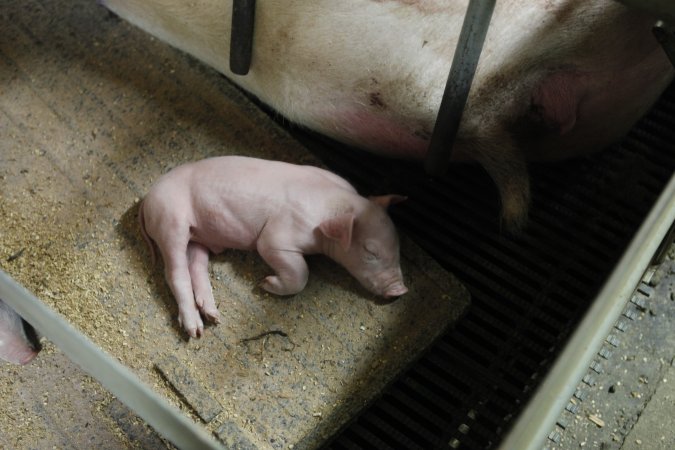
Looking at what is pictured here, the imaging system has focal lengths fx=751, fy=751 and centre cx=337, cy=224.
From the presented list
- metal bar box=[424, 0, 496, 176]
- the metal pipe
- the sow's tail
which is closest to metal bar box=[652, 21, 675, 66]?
the metal pipe

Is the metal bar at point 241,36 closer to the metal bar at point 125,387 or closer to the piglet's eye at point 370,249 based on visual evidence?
the piglet's eye at point 370,249

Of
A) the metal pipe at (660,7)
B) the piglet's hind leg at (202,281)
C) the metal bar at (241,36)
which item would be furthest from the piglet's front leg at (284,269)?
the metal pipe at (660,7)

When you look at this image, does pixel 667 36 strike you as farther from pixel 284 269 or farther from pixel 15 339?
pixel 15 339

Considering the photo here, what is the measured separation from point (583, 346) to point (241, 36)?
1328mm

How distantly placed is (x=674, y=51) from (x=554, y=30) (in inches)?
18.6

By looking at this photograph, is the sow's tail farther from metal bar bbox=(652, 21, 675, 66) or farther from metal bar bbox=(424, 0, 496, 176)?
metal bar bbox=(652, 21, 675, 66)

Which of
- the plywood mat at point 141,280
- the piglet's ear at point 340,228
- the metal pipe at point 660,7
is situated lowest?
the plywood mat at point 141,280

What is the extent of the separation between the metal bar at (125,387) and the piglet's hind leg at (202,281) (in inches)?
31.9

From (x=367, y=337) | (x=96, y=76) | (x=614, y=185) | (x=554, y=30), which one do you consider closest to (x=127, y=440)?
(x=367, y=337)

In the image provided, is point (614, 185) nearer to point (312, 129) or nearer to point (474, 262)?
point (474, 262)

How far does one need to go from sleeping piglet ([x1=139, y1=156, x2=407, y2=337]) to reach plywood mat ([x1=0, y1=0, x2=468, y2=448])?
6 cm

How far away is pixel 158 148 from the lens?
6.75 feet

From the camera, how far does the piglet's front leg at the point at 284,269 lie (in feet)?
5.78

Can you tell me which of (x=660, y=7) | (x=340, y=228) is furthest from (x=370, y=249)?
(x=660, y=7)
